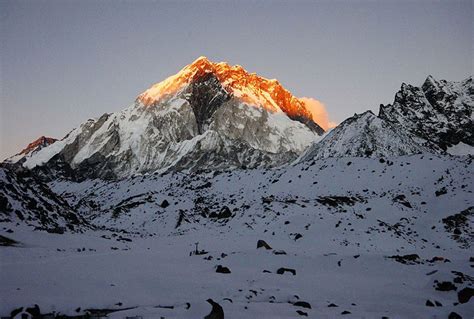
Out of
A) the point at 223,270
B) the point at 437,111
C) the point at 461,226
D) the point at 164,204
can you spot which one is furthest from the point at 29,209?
the point at 437,111

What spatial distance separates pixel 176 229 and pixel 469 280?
25.1 meters

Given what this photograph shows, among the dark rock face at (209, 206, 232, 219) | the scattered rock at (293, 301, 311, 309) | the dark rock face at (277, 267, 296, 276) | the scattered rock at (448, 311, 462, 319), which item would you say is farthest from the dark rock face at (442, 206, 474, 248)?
the scattered rock at (293, 301, 311, 309)

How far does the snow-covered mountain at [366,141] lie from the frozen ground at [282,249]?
38970mm

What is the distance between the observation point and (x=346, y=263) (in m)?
16.5

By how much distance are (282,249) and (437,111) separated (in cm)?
12786

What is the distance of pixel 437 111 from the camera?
429 feet

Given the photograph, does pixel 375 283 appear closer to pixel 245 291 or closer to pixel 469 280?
pixel 469 280

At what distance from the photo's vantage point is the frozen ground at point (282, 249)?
30.5ft

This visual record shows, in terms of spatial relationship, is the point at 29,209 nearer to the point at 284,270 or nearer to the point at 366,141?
the point at 284,270

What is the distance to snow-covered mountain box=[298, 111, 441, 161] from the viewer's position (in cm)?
8275

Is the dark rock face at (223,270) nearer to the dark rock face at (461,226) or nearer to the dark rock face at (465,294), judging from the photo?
the dark rock face at (465,294)

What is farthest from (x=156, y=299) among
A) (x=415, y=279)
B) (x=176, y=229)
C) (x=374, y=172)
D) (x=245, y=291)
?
(x=374, y=172)

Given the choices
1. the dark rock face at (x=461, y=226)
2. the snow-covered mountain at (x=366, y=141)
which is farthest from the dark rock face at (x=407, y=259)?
the snow-covered mountain at (x=366, y=141)

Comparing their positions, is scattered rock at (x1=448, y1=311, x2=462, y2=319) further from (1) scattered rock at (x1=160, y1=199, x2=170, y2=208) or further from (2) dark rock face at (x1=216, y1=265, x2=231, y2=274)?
(1) scattered rock at (x1=160, y1=199, x2=170, y2=208)
